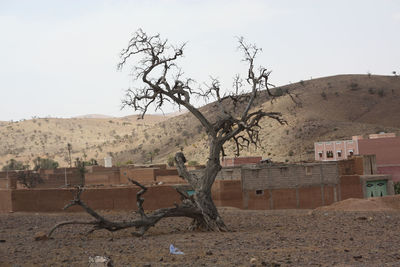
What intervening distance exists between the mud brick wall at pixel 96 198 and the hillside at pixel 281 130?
1326 inches

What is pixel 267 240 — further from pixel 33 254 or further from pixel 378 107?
pixel 378 107

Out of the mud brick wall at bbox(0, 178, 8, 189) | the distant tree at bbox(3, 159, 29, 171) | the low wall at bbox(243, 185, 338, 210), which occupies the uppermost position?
the distant tree at bbox(3, 159, 29, 171)

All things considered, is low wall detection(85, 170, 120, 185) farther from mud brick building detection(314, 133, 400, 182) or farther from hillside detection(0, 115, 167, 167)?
hillside detection(0, 115, 167, 167)

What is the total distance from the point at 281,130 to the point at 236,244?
198 ft

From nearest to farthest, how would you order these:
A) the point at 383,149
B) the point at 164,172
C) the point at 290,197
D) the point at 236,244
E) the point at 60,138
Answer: the point at 236,244, the point at 290,197, the point at 164,172, the point at 383,149, the point at 60,138

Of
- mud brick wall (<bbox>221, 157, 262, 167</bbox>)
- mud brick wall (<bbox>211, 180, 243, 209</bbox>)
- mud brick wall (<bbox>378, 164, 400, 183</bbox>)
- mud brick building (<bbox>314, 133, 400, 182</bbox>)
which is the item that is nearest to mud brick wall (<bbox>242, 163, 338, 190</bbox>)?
mud brick wall (<bbox>211, 180, 243, 209</bbox>)

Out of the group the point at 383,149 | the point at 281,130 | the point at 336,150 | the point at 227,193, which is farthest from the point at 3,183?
the point at 281,130

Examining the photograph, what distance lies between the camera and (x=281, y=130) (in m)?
73.4

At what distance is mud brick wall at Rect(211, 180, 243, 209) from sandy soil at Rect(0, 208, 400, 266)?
11737 mm

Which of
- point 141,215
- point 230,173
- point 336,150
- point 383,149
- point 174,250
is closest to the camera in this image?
point 174,250

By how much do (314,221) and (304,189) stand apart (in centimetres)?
1740

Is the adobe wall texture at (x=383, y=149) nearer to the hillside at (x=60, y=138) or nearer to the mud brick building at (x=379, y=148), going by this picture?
the mud brick building at (x=379, y=148)

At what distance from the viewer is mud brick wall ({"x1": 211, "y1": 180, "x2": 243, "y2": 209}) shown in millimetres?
32250

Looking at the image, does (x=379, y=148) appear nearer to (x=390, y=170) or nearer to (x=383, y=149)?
(x=383, y=149)
